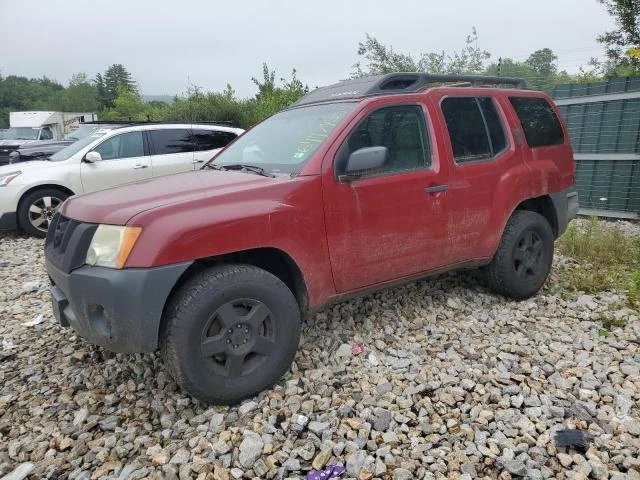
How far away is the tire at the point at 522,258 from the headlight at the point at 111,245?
9.68 feet

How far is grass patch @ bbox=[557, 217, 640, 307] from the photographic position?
4.44 meters

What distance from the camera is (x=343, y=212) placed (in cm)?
300

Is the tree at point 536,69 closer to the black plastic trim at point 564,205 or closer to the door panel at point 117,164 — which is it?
the black plastic trim at point 564,205

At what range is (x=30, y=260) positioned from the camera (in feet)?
19.8

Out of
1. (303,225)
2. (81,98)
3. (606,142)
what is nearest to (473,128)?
(303,225)

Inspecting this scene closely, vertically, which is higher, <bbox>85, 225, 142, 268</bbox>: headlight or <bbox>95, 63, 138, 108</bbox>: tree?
<bbox>95, 63, 138, 108</bbox>: tree

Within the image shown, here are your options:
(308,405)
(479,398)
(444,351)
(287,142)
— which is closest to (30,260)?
(287,142)

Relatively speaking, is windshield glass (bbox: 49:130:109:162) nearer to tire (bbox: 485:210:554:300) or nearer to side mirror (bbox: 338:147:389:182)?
side mirror (bbox: 338:147:389:182)

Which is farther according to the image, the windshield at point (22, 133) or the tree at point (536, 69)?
the windshield at point (22, 133)

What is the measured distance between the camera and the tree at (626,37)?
27.1 ft

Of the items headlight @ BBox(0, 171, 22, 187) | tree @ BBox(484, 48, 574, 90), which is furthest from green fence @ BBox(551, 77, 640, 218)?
headlight @ BBox(0, 171, 22, 187)

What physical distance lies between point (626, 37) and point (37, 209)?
10776 mm

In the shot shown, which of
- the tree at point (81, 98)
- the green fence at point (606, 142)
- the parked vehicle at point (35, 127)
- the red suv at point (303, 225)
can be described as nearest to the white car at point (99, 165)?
the red suv at point (303, 225)

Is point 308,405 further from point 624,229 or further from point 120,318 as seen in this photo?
point 624,229
